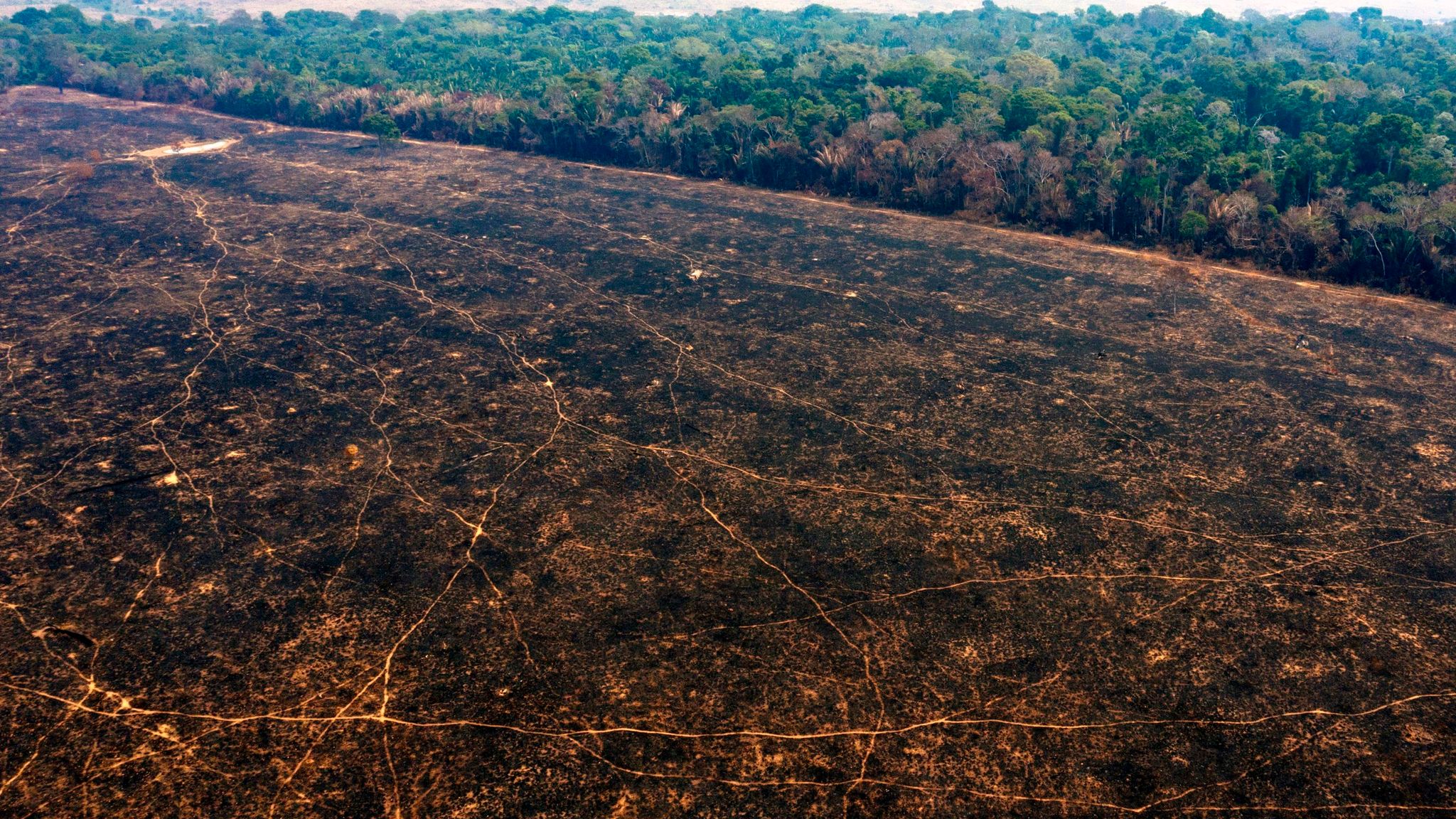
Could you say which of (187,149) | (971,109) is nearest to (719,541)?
(971,109)

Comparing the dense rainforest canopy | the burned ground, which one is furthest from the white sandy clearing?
the burned ground

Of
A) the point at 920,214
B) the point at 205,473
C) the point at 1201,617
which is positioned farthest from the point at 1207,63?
the point at 205,473

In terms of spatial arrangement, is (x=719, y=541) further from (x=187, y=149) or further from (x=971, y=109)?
(x=187, y=149)

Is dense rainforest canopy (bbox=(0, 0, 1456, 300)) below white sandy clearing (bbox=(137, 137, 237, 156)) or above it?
above

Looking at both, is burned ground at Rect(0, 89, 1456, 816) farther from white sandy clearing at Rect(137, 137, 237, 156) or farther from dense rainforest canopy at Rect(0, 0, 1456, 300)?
white sandy clearing at Rect(137, 137, 237, 156)

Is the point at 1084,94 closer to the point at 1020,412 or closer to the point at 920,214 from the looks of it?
the point at 920,214

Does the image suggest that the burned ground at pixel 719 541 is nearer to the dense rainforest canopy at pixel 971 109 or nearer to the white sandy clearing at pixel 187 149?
the dense rainforest canopy at pixel 971 109

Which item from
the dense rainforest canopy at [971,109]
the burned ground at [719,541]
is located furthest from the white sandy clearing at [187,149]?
the burned ground at [719,541]
